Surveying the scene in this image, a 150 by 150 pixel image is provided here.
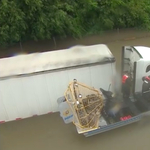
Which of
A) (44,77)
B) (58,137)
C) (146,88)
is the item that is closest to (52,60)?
(44,77)

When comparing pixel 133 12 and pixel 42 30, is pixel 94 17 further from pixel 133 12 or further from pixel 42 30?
pixel 42 30

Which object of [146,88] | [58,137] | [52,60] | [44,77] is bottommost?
[58,137]

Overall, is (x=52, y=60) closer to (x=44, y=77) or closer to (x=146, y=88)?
(x=44, y=77)

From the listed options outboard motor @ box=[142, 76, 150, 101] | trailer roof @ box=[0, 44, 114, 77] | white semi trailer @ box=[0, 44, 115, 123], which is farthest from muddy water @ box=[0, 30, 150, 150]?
trailer roof @ box=[0, 44, 114, 77]

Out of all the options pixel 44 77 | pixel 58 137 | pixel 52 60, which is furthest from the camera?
pixel 52 60

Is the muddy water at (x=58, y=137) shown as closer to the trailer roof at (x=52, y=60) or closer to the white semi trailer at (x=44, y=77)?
the white semi trailer at (x=44, y=77)

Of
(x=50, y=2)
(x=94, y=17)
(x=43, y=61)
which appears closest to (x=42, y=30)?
(x=50, y=2)

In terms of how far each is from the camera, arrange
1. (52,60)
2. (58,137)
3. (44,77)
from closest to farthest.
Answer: (58,137) → (44,77) → (52,60)

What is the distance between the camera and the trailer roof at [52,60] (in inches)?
277

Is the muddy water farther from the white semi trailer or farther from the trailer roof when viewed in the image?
the trailer roof

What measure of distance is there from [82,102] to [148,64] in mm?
2214

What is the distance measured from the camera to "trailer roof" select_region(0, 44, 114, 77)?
7.04 meters

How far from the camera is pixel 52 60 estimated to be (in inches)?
290

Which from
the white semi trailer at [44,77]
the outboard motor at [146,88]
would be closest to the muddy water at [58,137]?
the white semi trailer at [44,77]
